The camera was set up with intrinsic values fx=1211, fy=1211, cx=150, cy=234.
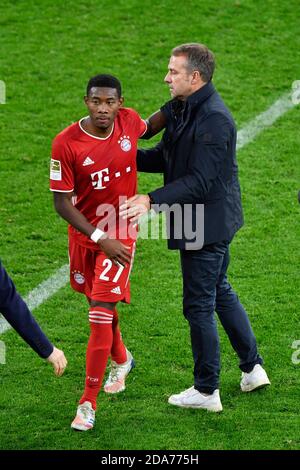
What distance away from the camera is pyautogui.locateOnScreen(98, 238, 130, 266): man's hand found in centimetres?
672

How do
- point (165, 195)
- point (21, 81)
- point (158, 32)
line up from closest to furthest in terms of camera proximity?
1. point (165, 195)
2. point (21, 81)
3. point (158, 32)

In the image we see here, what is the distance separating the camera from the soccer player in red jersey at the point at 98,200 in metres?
6.73

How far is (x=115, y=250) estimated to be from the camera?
6.73 metres

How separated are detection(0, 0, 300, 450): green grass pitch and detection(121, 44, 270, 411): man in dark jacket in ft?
1.29

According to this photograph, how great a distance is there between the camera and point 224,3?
13.3 metres

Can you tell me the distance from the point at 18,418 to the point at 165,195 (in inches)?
60.9

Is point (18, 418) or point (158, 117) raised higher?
point (158, 117)

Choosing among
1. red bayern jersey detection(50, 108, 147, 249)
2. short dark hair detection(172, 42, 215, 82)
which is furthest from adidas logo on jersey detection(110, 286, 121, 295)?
short dark hair detection(172, 42, 215, 82)

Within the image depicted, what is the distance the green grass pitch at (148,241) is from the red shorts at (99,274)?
27.3 inches

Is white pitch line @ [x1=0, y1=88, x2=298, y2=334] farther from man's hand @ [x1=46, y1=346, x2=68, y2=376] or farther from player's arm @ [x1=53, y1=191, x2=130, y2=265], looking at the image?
man's hand @ [x1=46, y1=346, x2=68, y2=376]

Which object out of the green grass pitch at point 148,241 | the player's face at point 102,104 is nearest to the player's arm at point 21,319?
the green grass pitch at point 148,241

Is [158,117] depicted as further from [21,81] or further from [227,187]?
[21,81]

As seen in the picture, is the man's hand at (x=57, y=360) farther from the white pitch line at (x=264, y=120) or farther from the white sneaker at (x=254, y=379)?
the white pitch line at (x=264, y=120)

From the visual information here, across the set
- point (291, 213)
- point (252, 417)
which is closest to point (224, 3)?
point (291, 213)
